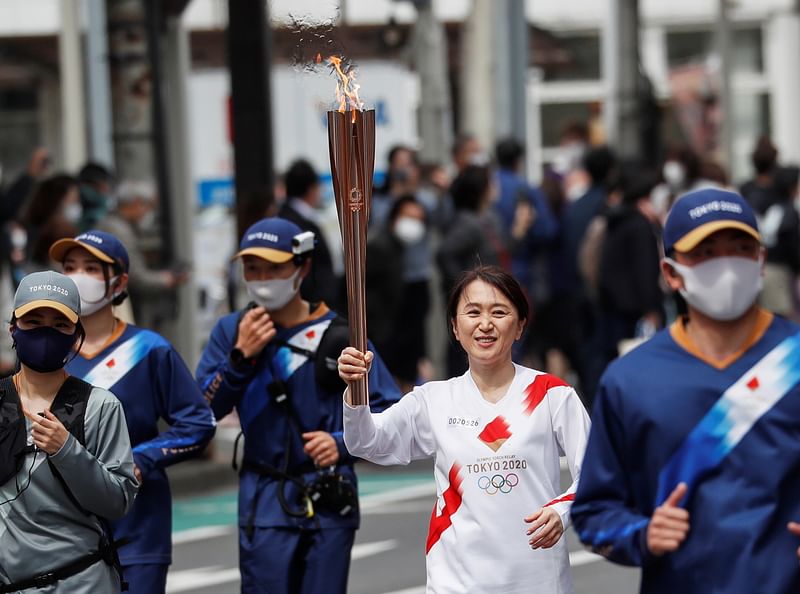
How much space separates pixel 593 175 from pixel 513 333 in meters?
9.11

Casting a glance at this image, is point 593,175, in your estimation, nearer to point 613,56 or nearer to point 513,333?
point 613,56

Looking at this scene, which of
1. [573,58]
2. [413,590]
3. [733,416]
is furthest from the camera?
Result: [573,58]

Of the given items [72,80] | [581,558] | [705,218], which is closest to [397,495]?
[581,558]

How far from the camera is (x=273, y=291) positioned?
20.3 ft

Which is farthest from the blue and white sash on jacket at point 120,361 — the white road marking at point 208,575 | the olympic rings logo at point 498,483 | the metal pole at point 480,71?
the metal pole at point 480,71

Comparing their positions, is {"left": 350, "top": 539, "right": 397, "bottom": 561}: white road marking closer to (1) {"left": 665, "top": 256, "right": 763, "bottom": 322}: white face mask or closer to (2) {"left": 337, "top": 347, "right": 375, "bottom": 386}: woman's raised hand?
(2) {"left": 337, "top": 347, "right": 375, "bottom": 386}: woman's raised hand

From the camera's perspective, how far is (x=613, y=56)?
810 inches

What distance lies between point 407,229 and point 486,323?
27.9ft

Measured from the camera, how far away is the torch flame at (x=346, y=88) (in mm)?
4801

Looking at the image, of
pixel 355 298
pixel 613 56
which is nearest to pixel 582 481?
pixel 355 298

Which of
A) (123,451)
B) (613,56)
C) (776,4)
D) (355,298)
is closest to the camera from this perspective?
(355,298)

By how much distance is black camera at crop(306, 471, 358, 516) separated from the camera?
6.11 m

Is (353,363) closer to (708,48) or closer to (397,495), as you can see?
(397,495)

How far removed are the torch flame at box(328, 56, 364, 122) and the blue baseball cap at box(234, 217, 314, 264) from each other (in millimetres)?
1224
